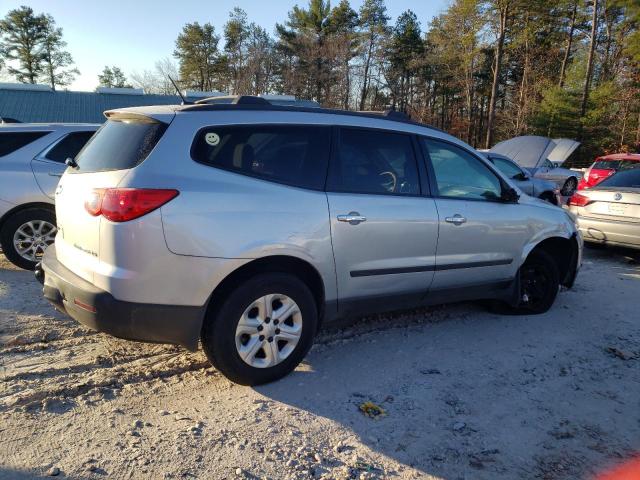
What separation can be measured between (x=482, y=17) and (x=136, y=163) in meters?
38.8

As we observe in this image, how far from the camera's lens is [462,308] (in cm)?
514

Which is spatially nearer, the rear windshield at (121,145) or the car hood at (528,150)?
the rear windshield at (121,145)

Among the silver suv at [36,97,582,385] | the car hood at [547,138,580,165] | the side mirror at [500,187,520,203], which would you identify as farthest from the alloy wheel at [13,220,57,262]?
the car hood at [547,138,580,165]

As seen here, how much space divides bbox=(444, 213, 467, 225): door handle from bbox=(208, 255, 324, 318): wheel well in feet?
4.25

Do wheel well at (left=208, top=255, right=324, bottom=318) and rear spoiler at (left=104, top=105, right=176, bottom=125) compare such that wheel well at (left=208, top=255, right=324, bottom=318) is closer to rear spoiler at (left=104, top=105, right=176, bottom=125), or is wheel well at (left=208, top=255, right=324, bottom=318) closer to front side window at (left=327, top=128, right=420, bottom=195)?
front side window at (left=327, top=128, right=420, bottom=195)

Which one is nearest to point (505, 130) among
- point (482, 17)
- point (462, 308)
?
point (482, 17)

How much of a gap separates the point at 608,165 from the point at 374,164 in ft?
50.4

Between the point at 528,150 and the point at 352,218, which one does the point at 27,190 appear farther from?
the point at 528,150

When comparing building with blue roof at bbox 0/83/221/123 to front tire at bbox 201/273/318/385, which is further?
building with blue roof at bbox 0/83/221/123

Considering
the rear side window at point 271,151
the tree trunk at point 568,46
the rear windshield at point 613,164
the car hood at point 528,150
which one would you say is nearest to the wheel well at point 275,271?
the rear side window at point 271,151

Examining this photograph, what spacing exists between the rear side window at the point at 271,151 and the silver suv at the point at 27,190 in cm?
364

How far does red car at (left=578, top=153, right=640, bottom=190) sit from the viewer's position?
15.2m

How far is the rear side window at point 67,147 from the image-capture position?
19.8 feet

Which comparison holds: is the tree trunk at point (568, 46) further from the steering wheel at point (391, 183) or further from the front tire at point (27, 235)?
the front tire at point (27, 235)
